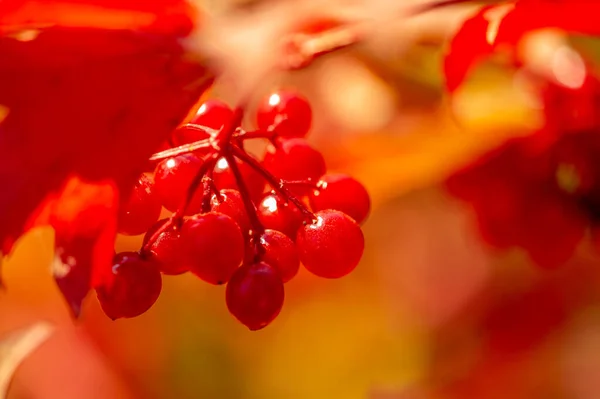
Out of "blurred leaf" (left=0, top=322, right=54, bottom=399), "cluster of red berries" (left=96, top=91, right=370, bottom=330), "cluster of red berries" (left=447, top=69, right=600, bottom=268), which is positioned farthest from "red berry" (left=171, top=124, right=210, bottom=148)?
"cluster of red berries" (left=447, top=69, right=600, bottom=268)

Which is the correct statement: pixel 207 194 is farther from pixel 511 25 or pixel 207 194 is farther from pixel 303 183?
pixel 511 25

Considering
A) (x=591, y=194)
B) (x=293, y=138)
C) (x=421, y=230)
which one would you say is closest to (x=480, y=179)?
(x=591, y=194)

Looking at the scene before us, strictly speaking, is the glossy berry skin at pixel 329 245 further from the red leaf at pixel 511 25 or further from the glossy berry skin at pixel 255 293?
the red leaf at pixel 511 25

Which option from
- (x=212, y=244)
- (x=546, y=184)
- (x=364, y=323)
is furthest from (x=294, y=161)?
(x=364, y=323)

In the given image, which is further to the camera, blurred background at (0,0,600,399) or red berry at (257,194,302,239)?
blurred background at (0,0,600,399)

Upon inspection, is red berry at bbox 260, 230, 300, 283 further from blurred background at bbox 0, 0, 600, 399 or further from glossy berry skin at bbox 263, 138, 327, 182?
blurred background at bbox 0, 0, 600, 399

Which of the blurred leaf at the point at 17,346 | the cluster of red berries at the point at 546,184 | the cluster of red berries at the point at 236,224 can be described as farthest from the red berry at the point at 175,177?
the cluster of red berries at the point at 546,184
